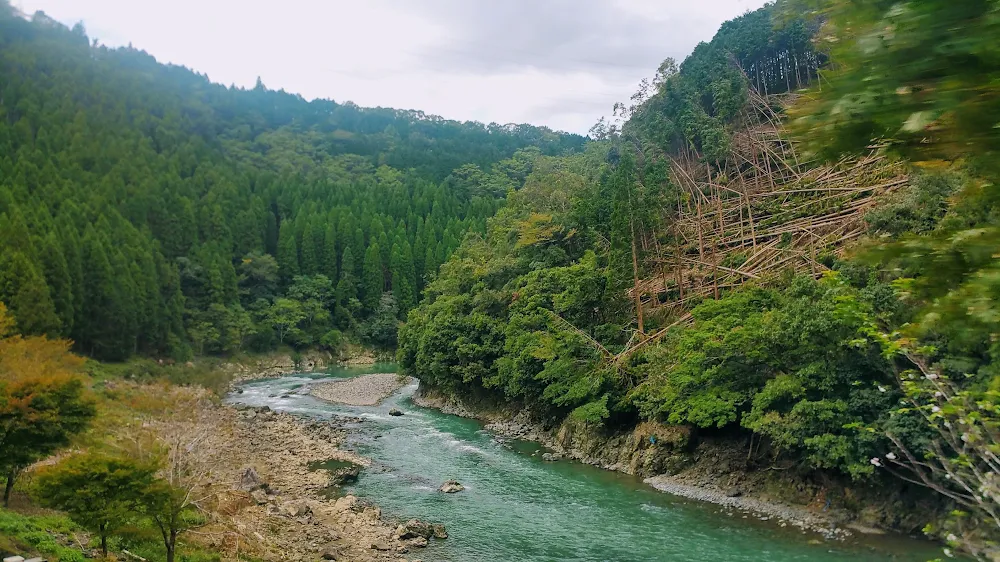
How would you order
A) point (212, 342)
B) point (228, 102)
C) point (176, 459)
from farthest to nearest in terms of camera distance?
point (228, 102), point (212, 342), point (176, 459)

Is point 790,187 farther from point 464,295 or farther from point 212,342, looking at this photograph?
point 212,342

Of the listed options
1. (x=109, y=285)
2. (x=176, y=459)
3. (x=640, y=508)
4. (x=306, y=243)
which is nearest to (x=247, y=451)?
(x=176, y=459)

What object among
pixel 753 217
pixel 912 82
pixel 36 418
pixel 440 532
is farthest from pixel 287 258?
pixel 912 82

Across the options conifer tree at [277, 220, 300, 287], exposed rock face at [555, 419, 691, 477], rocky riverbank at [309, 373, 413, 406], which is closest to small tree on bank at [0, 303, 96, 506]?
exposed rock face at [555, 419, 691, 477]

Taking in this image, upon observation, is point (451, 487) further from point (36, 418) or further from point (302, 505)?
point (36, 418)

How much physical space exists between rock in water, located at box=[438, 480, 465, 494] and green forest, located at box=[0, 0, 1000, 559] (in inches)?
221

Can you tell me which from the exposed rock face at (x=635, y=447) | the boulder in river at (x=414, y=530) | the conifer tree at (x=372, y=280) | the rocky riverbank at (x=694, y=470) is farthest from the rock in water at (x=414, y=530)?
the conifer tree at (x=372, y=280)

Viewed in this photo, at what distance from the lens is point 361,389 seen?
38.0 meters

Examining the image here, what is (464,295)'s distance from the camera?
34.0 metres

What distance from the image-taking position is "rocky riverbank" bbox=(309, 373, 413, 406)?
34875 mm

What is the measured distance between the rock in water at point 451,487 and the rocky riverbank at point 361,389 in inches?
626

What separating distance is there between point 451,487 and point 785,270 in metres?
13.1

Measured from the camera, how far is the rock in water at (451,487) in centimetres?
1836

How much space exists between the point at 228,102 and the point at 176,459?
12404 cm
